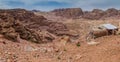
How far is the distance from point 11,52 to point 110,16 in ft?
499

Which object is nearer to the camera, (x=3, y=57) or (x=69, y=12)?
(x=3, y=57)

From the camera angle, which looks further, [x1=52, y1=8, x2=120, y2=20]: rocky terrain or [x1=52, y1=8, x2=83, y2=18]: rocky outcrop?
[x1=52, y1=8, x2=83, y2=18]: rocky outcrop

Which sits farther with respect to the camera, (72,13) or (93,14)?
(72,13)

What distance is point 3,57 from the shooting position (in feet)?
49.2

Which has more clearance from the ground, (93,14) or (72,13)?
(72,13)

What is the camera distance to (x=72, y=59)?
14.4 metres

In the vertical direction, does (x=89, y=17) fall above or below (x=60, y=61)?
below

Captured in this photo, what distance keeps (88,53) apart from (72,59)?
2.92 feet

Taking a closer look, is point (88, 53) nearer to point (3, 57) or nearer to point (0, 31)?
point (3, 57)

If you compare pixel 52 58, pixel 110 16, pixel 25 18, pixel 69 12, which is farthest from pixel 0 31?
pixel 69 12

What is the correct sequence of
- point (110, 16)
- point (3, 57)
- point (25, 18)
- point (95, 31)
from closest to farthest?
point (3, 57) < point (95, 31) < point (25, 18) < point (110, 16)

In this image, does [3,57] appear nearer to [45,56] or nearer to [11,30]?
[45,56]

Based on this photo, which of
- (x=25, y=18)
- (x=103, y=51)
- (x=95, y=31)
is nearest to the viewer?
(x=103, y=51)

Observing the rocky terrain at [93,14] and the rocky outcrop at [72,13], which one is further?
the rocky outcrop at [72,13]
